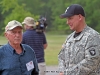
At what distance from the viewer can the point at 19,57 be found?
4.85 m

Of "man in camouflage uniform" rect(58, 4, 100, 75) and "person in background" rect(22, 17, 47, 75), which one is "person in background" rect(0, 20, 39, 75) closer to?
"man in camouflage uniform" rect(58, 4, 100, 75)

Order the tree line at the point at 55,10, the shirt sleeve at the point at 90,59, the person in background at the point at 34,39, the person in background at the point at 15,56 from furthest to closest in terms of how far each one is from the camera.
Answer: the tree line at the point at 55,10
the person in background at the point at 34,39
the person in background at the point at 15,56
the shirt sleeve at the point at 90,59

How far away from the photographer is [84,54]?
4.55 metres

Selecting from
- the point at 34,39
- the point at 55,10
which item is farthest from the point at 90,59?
the point at 55,10

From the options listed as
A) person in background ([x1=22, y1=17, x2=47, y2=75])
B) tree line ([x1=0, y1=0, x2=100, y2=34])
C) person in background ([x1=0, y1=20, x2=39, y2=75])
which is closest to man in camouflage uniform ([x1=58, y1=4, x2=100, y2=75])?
person in background ([x1=0, y1=20, x2=39, y2=75])

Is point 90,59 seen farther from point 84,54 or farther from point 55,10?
point 55,10

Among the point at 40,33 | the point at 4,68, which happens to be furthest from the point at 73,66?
the point at 40,33

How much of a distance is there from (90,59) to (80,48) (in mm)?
179

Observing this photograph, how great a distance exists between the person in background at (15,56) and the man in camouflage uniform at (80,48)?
49 cm

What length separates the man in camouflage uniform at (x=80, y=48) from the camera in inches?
177

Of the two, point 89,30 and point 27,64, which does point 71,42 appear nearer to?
point 89,30

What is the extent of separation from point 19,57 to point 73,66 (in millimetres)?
715

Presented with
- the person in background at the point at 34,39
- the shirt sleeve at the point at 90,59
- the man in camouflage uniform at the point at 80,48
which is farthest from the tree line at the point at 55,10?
the shirt sleeve at the point at 90,59

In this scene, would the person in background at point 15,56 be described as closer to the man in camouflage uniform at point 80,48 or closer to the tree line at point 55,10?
the man in camouflage uniform at point 80,48
